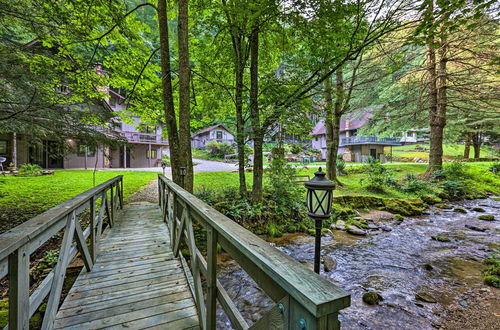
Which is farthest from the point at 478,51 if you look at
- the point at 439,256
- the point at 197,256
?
the point at 197,256

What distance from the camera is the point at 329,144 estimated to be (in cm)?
1023

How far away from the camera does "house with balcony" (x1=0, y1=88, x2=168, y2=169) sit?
417 centimetres

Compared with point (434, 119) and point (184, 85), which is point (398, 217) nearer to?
point (434, 119)

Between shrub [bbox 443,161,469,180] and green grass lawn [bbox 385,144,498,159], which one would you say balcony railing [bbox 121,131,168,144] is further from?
green grass lawn [bbox 385,144,498,159]

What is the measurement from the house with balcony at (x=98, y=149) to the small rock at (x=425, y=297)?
5.43 meters

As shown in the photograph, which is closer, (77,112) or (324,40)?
(77,112)

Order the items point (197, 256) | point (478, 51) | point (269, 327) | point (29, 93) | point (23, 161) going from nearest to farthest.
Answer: point (269, 327) < point (197, 256) < point (29, 93) < point (478, 51) < point (23, 161)

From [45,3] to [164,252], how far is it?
530 centimetres

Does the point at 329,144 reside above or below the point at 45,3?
below

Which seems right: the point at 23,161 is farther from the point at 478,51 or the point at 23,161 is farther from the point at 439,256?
the point at 478,51

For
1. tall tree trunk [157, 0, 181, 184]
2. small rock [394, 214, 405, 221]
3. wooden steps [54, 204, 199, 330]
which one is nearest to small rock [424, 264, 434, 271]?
small rock [394, 214, 405, 221]

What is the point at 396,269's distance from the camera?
4.48 meters

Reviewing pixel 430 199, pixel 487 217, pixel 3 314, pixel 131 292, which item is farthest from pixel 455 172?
pixel 3 314

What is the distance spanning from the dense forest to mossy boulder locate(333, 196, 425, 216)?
2.22 metres
